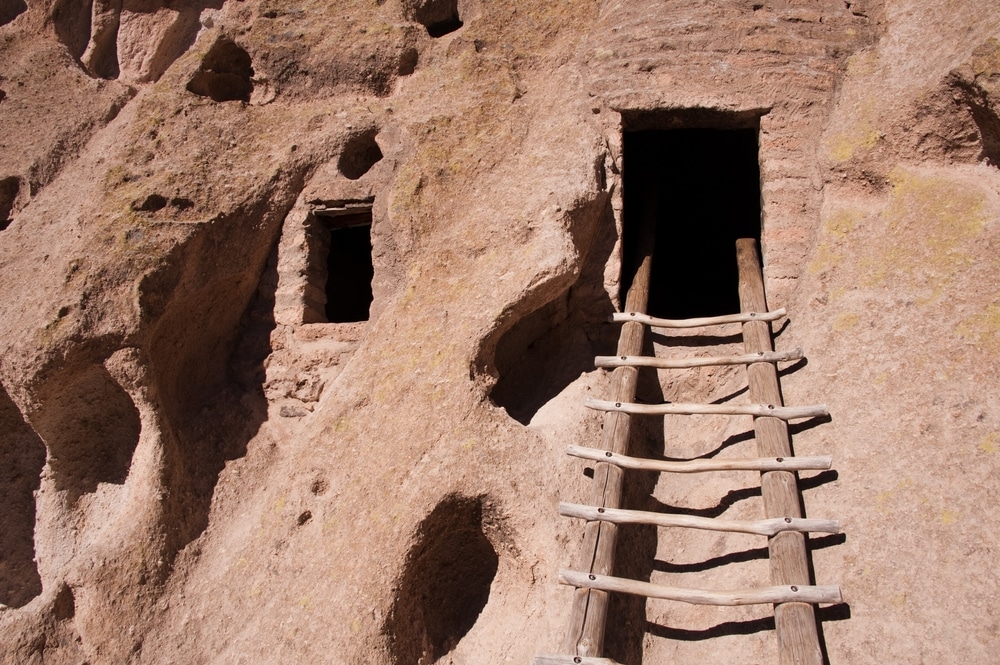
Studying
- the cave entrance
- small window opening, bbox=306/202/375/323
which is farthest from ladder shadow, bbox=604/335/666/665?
small window opening, bbox=306/202/375/323

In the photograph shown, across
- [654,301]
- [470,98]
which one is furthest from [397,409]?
[654,301]

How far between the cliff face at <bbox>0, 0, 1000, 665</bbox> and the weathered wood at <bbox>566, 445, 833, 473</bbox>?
0.09 m

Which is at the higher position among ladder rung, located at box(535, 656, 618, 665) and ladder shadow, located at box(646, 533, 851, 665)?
ladder shadow, located at box(646, 533, 851, 665)

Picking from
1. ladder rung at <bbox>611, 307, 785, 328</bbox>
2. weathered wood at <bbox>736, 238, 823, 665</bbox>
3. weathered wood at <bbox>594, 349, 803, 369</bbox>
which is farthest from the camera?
ladder rung at <bbox>611, 307, 785, 328</bbox>

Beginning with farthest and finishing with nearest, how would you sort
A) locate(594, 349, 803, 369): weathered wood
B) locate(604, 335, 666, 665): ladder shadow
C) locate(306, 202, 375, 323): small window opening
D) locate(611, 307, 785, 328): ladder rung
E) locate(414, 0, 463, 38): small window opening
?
locate(414, 0, 463, 38): small window opening < locate(306, 202, 375, 323): small window opening < locate(611, 307, 785, 328): ladder rung < locate(594, 349, 803, 369): weathered wood < locate(604, 335, 666, 665): ladder shadow

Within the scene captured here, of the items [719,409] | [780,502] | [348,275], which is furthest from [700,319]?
[348,275]

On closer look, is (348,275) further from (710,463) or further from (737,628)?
(737,628)

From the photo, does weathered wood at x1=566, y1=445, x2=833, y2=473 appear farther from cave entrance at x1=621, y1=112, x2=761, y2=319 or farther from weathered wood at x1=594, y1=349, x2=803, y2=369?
cave entrance at x1=621, y1=112, x2=761, y2=319

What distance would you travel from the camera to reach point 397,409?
3900 millimetres

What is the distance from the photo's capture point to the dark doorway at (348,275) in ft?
18.7

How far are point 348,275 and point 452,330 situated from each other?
204 centimetres

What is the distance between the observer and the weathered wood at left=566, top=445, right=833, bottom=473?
344cm

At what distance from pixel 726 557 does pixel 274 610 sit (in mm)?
1776

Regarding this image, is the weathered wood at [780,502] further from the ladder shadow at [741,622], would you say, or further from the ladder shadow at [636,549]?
the ladder shadow at [636,549]
